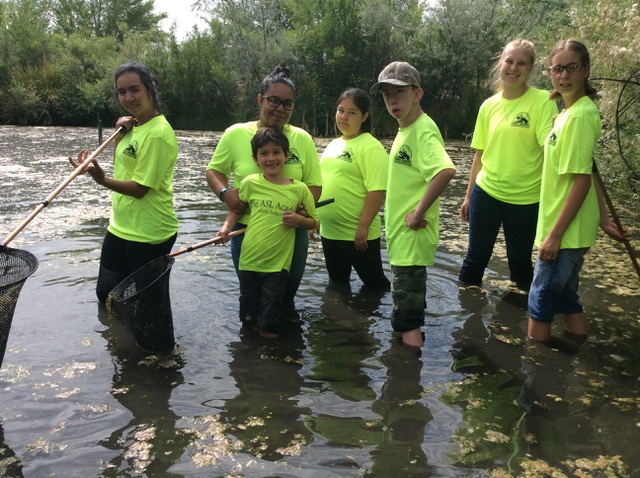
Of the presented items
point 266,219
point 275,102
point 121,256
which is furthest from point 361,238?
point 121,256

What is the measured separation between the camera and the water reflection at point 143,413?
2801 millimetres

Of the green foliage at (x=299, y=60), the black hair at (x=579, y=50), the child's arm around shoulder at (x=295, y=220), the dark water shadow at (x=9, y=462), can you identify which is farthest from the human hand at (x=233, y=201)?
the green foliage at (x=299, y=60)

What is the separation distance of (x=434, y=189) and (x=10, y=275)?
8.18ft

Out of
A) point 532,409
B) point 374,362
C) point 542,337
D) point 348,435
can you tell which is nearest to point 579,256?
point 542,337

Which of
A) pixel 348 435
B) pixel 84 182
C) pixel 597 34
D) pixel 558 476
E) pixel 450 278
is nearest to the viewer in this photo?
pixel 558 476

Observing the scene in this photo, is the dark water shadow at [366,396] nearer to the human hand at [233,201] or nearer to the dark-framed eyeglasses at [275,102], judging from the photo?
the human hand at [233,201]

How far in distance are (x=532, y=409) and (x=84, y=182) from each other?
1002 centimetres

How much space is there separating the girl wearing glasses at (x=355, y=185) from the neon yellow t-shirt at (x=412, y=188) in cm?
68

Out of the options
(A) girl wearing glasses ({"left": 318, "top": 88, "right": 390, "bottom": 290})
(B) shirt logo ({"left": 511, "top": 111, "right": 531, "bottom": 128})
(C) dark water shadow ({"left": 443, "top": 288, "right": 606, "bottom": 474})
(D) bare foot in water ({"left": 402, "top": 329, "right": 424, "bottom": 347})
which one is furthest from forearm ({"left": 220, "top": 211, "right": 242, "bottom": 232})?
(B) shirt logo ({"left": 511, "top": 111, "right": 531, "bottom": 128})

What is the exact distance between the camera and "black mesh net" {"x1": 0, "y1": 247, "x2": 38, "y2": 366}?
10.1 feet

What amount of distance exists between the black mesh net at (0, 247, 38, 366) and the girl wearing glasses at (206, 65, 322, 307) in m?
1.27

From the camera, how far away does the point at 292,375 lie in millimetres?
3746

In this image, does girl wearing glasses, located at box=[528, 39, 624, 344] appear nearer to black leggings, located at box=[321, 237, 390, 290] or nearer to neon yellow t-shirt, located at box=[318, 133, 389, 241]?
neon yellow t-shirt, located at box=[318, 133, 389, 241]

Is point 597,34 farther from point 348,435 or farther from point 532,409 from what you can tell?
point 348,435
